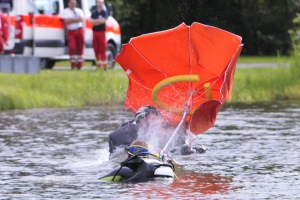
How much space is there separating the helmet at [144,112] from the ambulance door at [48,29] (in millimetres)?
13330

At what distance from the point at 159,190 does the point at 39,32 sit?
16.2 metres

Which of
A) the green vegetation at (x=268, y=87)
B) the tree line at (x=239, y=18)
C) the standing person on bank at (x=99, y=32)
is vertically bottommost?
the tree line at (x=239, y=18)

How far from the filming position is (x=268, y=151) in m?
13.6

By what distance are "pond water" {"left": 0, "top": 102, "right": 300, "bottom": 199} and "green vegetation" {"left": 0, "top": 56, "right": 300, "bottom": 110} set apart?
2.02 ft

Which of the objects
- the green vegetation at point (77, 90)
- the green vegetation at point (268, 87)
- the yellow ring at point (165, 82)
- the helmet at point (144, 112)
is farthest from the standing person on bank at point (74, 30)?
the helmet at point (144, 112)

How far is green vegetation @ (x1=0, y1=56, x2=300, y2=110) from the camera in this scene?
2002cm

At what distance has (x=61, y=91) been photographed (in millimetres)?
20844

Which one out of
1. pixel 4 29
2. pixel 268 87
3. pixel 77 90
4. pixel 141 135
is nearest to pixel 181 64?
pixel 141 135

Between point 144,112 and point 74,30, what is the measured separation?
1358 centimetres

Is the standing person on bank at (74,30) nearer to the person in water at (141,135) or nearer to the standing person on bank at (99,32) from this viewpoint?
the standing person on bank at (99,32)

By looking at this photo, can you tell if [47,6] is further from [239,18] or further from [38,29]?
[239,18]

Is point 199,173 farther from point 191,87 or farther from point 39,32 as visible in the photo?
point 39,32

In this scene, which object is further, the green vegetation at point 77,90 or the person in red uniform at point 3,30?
the person in red uniform at point 3,30

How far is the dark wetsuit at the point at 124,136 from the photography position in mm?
12372
